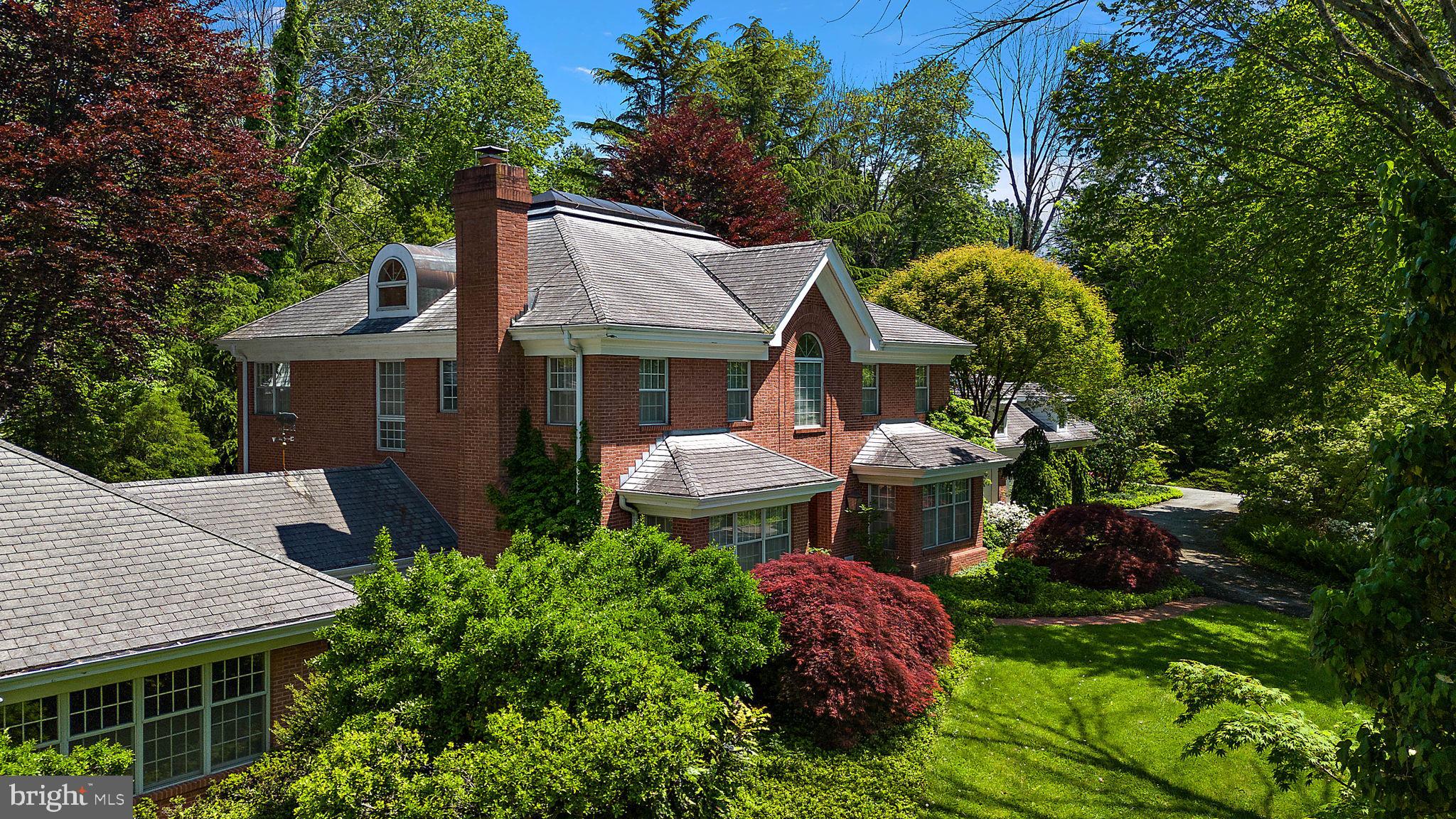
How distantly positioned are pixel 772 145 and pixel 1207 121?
29698 millimetres

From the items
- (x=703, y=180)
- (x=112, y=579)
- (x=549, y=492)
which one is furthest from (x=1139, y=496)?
(x=112, y=579)

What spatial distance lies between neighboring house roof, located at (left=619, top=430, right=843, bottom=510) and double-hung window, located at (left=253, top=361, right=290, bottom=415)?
11.6m

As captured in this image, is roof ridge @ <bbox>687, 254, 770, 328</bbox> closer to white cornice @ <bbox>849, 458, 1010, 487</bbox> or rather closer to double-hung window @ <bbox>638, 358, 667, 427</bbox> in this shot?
double-hung window @ <bbox>638, 358, 667, 427</bbox>

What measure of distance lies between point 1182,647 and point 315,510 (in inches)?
710

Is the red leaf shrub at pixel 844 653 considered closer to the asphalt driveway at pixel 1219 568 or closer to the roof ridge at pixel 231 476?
the roof ridge at pixel 231 476

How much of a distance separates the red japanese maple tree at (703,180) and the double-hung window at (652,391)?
61.1 ft

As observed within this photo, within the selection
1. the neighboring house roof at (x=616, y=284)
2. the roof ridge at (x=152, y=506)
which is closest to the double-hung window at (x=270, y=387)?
the neighboring house roof at (x=616, y=284)

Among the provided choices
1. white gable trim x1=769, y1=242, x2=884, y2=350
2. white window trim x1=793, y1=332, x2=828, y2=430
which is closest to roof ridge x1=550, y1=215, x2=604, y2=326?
white gable trim x1=769, y1=242, x2=884, y2=350

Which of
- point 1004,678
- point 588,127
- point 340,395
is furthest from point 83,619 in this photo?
point 588,127

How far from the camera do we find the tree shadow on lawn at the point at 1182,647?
15734 millimetres

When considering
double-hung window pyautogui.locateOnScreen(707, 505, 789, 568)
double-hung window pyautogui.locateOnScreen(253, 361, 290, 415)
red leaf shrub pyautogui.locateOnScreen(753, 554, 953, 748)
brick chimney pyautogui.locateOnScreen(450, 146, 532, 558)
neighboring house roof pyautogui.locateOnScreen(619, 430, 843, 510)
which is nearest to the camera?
red leaf shrub pyautogui.locateOnScreen(753, 554, 953, 748)

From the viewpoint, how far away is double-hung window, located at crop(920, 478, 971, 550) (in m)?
23.0

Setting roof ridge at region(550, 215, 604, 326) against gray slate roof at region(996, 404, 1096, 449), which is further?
gray slate roof at region(996, 404, 1096, 449)

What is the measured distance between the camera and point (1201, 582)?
883 inches
